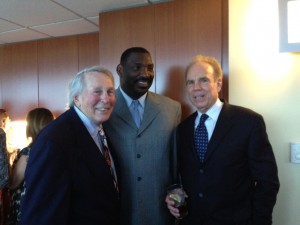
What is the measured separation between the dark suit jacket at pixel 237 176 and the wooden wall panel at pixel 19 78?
2536 mm

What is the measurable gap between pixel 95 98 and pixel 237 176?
0.78 m

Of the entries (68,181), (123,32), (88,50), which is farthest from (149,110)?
(88,50)

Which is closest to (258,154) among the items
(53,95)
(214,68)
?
(214,68)

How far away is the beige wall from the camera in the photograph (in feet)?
5.01

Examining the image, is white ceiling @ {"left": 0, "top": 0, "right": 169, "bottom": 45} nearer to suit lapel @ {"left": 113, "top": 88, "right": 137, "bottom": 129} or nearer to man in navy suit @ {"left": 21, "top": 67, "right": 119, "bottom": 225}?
suit lapel @ {"left": 113, "top": 88, "right": 137, "bottom": 129}

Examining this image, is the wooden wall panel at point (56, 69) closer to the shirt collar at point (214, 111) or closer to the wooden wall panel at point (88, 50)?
the wooden wall panel at point (88, 50)

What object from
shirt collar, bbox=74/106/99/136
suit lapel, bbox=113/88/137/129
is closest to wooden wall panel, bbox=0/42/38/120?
suit lapel, bbox=113/88/137/129

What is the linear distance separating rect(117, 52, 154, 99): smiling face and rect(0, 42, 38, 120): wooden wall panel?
1.99 meters

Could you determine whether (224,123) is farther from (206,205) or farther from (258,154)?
(206,205)

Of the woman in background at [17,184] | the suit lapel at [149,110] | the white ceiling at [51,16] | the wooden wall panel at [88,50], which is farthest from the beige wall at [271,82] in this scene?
the wooden wall panel at [88,50]

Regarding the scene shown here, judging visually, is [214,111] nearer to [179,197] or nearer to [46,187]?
[179,197]

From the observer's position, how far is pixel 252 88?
162cm

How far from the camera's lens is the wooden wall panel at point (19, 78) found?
10.2ft

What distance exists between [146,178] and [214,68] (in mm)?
725
